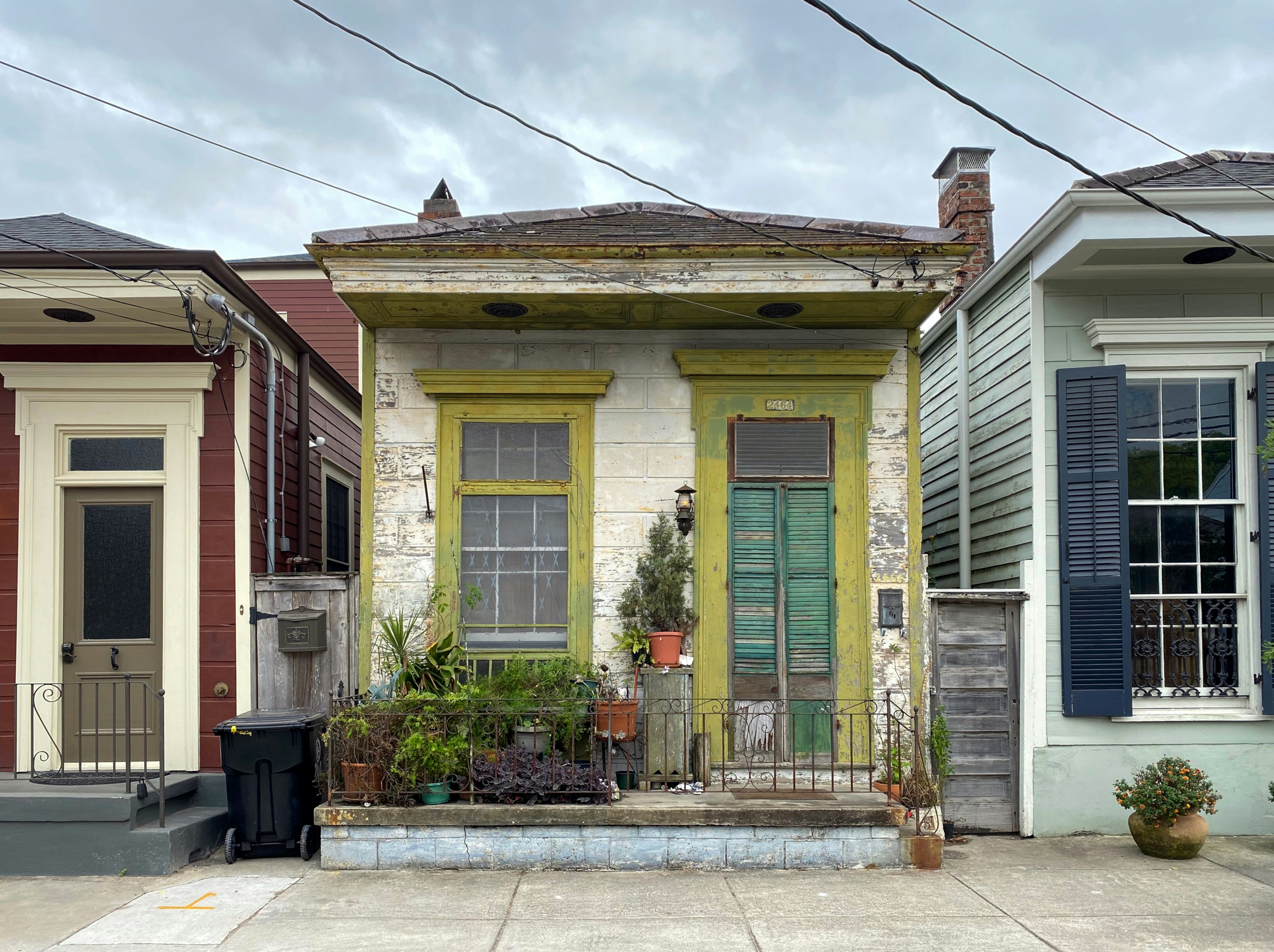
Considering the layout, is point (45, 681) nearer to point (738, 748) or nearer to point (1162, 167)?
point (738, 748)

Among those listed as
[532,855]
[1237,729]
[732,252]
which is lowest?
[532,855]

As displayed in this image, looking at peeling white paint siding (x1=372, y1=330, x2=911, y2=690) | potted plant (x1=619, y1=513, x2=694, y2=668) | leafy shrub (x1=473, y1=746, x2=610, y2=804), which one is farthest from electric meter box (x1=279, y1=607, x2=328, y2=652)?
potted plant (x1=619, y1=513, x2=694, y2=668)

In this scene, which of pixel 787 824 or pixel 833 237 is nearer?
pixel 787 824

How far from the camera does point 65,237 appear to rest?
7707mm

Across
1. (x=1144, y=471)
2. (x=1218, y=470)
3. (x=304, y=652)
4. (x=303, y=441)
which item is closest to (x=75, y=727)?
(x=304, y=652)

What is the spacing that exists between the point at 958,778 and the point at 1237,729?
202cm

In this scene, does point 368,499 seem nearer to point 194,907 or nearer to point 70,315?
point 70,315

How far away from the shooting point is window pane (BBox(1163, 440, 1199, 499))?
7711 millimetres

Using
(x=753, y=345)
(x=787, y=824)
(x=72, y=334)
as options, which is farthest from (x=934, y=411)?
(x=72, y=334)

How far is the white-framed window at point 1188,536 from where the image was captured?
25.0 feet

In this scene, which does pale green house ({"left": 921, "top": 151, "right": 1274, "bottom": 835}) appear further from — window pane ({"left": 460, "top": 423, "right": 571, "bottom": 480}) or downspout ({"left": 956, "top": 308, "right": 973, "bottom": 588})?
window pane ({"left": 460, "top": 423, "right": 571, "bottom": 480})

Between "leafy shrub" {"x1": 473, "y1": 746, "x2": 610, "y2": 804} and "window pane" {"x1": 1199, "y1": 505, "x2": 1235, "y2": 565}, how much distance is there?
15.5 ft

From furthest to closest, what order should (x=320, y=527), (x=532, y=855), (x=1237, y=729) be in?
(x=320, y=527), (x=1237, y=729), (x=532, y=855)

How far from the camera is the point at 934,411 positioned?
10.5 metres
